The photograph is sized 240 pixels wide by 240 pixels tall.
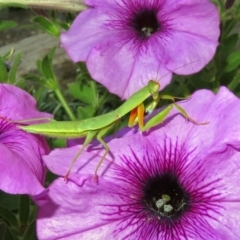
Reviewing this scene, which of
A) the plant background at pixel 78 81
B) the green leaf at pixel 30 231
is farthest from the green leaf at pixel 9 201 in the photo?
the green leaf at pixel 30 231

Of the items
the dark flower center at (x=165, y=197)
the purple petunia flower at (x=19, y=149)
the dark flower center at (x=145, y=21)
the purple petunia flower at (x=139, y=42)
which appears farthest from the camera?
the dark flower center at (x=145, y=21)

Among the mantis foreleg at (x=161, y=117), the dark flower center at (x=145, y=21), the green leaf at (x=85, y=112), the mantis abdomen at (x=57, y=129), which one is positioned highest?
the mantis foreleg at (x=161, y=117)

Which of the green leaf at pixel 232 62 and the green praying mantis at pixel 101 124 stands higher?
the green praying mantis at pixel 101 124

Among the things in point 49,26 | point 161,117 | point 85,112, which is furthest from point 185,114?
point 49,26

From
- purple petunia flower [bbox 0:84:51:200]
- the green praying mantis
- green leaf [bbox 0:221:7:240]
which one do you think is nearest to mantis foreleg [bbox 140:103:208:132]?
the green praying mantis

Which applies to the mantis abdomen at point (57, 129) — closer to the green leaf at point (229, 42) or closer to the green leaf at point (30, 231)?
the green leaf at point (30, 231)

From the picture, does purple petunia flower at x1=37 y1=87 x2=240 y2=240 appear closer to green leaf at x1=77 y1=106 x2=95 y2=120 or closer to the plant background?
the plant background

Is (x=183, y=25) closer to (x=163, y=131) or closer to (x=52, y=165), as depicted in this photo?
(x=163, y=131)

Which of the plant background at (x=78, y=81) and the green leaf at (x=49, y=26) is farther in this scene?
the green leaf at (x=49, y=26)
